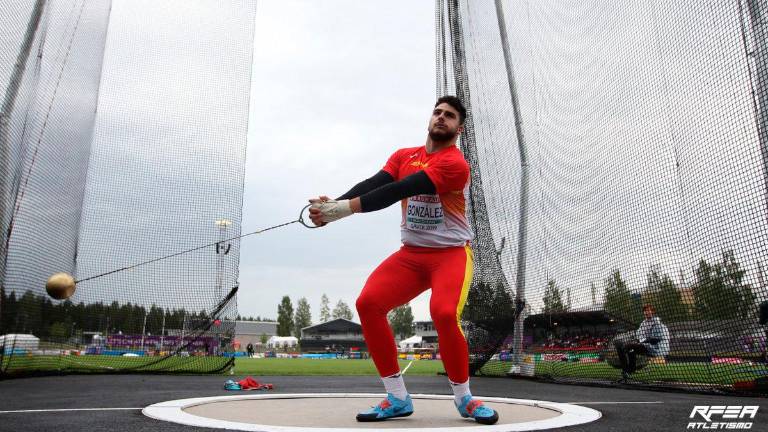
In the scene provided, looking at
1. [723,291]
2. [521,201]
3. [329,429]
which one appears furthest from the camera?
[521,201]

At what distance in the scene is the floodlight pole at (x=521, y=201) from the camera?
28.2ft

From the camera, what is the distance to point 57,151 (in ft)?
26.2

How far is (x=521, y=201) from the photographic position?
8.78 metres

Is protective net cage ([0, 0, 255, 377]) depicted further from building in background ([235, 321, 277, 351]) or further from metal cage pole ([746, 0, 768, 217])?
building in background ([235, 321, 277, 351])

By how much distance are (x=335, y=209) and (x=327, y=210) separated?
0.05 metres

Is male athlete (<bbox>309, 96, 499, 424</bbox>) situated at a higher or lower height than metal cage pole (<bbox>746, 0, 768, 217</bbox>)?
lower

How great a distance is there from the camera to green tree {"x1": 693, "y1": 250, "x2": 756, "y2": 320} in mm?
5250

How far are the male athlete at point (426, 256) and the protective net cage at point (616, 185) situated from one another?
3249mm

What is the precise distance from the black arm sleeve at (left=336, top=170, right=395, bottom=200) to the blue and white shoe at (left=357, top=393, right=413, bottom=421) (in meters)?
1.14

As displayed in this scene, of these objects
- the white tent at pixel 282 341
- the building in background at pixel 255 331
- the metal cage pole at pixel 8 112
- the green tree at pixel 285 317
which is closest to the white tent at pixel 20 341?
the metal cage pole at pixel 8 112

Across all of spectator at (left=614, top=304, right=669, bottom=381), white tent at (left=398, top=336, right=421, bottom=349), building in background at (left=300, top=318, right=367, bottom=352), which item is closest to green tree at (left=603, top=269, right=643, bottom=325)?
spectator at (left=614, top=304, right=669, bottom=381)

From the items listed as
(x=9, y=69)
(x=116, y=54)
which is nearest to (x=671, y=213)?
(x=9, y=69)

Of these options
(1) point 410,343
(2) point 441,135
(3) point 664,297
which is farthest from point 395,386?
(1) point 410,343

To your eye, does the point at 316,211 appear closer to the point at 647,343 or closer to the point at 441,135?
the point at 441,135
